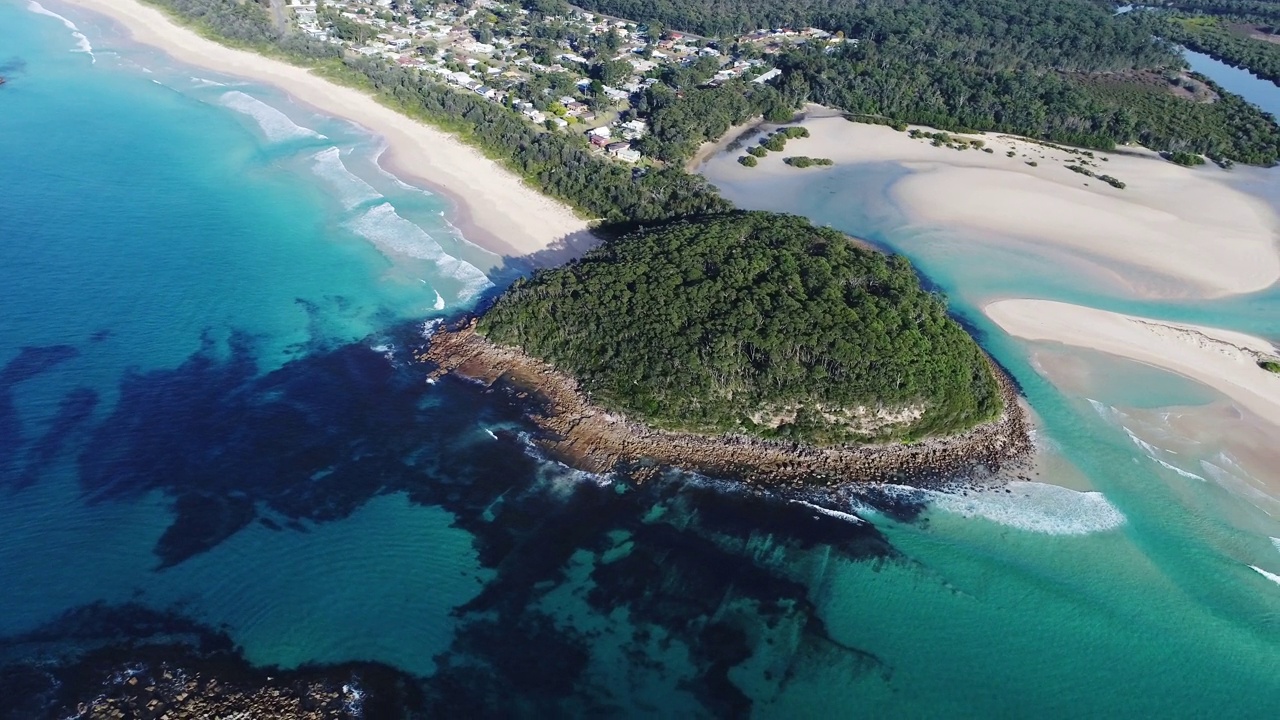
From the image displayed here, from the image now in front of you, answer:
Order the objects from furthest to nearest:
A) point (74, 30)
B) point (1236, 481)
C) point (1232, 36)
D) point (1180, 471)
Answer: point (1232, 36) → point (74, 30) → point (1180, 471) → point (1236, 481)

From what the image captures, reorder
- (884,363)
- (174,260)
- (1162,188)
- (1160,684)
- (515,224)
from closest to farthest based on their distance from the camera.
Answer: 1. (1160,684)
2. (884,363)
3. (174,260)
4. (515,224)
5. (1162,188)

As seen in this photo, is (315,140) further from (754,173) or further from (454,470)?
(454,470)

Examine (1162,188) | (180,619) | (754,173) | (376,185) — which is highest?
(1162,188)

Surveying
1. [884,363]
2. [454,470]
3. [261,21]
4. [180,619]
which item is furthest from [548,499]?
[261,21]

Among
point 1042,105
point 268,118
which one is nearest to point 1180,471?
point 1042,105

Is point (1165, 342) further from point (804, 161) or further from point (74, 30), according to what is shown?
point (74, 30)

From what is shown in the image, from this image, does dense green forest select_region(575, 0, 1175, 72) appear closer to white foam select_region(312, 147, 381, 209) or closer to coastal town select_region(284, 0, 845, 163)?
coastal town select_region(284, 0, 845, 163)

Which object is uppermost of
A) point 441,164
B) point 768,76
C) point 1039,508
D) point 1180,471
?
point 768,76
